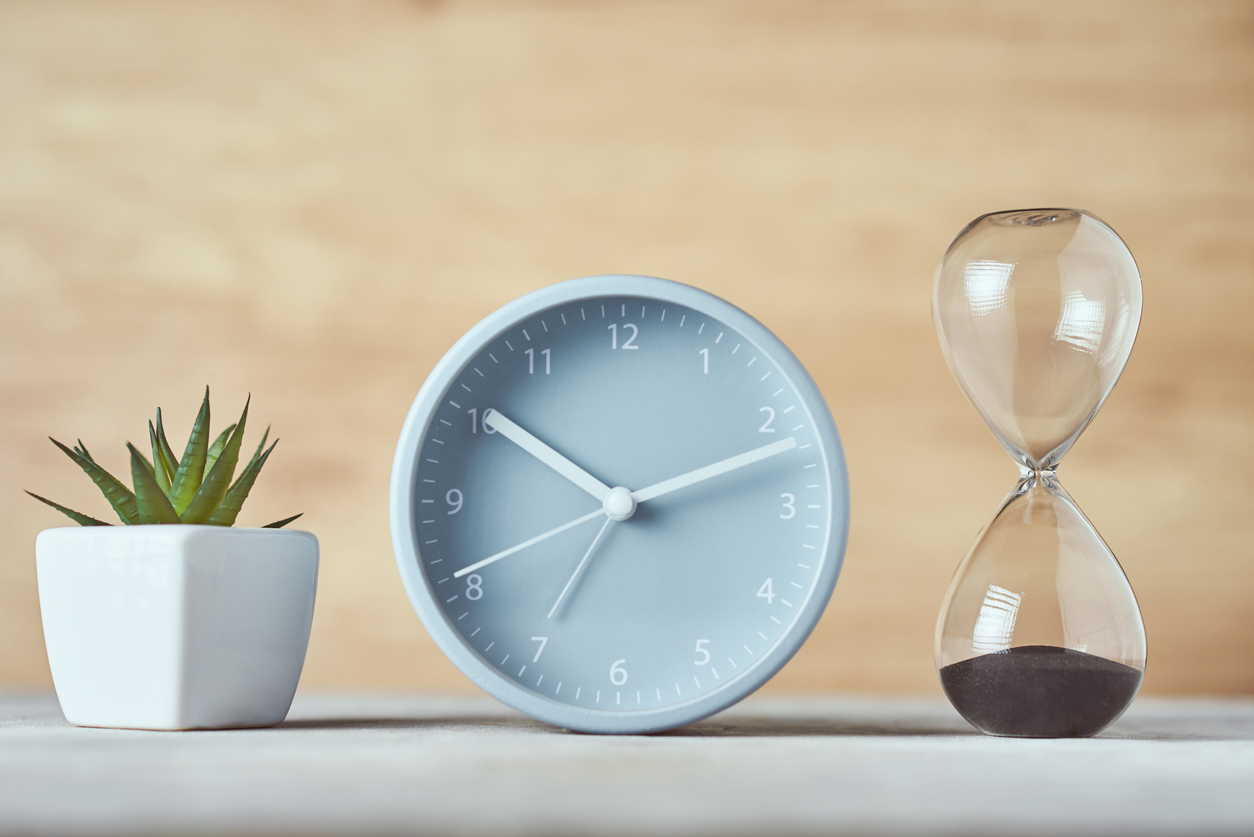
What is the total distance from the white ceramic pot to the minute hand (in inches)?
11.5

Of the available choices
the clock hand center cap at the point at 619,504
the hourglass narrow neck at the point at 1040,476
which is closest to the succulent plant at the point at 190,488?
the clock hand center cap at the point at 619,504

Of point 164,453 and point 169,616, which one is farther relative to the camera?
point 164,453

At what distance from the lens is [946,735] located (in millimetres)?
859

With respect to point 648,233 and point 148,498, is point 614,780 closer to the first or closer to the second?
point 148,498

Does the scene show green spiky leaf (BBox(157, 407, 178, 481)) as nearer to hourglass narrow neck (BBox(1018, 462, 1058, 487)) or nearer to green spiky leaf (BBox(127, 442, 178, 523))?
green spiky leaf (BBox(127, 442, 178, 523))

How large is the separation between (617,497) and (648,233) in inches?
25.8

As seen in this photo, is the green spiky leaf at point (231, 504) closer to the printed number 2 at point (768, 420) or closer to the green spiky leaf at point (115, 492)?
the green spiky leaf at point (115, 492)

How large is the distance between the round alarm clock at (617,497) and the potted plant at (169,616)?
12 cm

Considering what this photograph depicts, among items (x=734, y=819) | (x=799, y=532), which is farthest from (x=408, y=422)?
(x=734, y=819)

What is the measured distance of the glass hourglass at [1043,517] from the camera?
2.69ft

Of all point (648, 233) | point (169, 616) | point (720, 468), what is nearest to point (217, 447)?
point (169, 616)

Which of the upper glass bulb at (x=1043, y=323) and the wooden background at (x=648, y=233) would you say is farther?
the wooden background at (x=648, y=233)

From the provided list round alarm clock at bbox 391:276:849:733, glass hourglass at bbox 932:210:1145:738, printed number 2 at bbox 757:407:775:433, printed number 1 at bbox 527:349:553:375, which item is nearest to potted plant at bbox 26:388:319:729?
round alarm clock at bbox 391:276:849:733

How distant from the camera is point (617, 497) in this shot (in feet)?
2.80
